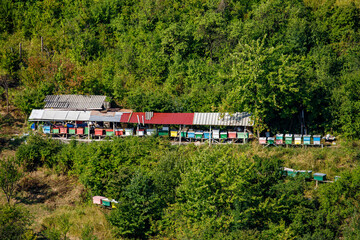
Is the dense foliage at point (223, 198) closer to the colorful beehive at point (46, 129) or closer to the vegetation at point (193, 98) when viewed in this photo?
the vegetation at point (193, 98)

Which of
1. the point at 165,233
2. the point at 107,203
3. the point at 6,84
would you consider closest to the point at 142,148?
the point at 107,203

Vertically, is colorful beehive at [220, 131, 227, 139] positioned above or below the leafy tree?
above

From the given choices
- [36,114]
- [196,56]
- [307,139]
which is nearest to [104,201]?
[36,114]

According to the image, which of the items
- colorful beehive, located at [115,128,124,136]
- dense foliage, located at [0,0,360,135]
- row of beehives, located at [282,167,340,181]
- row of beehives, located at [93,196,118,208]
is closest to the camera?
row of beehives, located at [282,167,340,181]

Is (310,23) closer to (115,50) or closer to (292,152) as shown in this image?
(292,152)

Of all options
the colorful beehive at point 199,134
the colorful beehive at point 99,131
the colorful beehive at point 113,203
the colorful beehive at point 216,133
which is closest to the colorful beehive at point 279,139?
the colorful beehive at point 216,133

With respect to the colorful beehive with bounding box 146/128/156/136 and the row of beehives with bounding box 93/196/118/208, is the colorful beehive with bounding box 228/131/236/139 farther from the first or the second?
the row of beehives with bounding box 93/196/118/208

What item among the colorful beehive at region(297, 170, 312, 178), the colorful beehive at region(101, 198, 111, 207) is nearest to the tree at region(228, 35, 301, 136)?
the colorful beehive at region(297, 170, 312, 178)
